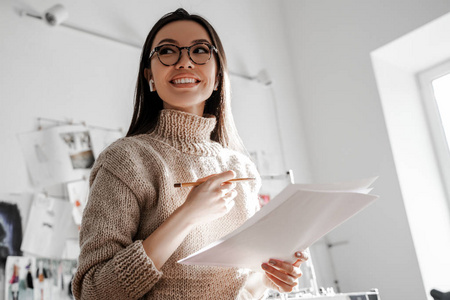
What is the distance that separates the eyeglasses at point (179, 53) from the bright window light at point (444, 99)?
2.14m

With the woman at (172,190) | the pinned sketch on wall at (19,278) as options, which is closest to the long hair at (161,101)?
the woman at (172,190)

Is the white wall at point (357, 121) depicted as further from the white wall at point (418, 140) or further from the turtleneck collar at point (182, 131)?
the turtleneck collar at point (182, 131)

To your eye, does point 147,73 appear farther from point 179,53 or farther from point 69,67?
point 69,67

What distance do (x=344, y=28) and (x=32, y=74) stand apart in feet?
5.90

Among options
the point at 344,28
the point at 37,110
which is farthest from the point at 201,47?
the point at 344,28

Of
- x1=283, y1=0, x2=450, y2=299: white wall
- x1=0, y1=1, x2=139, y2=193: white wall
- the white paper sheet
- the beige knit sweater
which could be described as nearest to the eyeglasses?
the beige knit sweater

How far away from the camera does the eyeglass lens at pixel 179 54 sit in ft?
3.06

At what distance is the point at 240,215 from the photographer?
2.99 ft

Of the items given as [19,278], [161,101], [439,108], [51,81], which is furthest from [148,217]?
[439,108]

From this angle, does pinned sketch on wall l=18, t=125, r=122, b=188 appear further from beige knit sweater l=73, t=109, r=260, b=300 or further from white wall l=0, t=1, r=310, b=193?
beige knit sweater l=73, t=109, r=260, b=300

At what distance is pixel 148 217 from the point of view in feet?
2.64

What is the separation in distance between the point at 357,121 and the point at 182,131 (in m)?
2.00

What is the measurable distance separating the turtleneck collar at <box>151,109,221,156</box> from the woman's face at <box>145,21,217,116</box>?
26 mm

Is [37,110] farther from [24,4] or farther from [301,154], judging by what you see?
[301,154]
